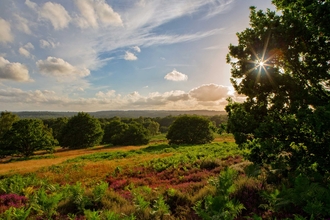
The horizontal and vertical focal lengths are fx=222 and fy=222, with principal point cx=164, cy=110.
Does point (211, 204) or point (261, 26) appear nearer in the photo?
point (211, 204)

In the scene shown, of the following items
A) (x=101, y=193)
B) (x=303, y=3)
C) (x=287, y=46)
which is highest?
(x=303, y=3)

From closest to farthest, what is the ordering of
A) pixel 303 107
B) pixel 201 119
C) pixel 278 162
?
pixel 303 107 < pixel 278 162 < pixel 201 119

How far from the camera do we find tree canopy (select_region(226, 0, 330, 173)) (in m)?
8.62

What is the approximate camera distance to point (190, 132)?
59.3 metres

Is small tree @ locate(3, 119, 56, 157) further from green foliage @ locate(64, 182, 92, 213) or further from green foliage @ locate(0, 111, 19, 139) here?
green foliage @ locate(64, 182, 92, 213)

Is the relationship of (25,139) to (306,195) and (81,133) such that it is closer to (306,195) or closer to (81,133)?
(81,133)

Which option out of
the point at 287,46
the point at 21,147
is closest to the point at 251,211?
the point at 287,46

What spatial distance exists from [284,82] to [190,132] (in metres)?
50.3

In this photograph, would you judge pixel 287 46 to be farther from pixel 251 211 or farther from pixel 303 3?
pixel 251 211

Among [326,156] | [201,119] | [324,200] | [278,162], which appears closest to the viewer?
[324,200]

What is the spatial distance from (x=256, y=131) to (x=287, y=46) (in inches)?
163

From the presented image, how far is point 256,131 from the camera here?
8.95 meters

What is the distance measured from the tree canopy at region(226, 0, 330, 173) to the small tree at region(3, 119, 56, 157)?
157ft

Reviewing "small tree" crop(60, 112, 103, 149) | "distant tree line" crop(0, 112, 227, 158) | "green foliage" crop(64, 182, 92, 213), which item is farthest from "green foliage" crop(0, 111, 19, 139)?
"green foliage" crop(64, 182, 92, 213)
